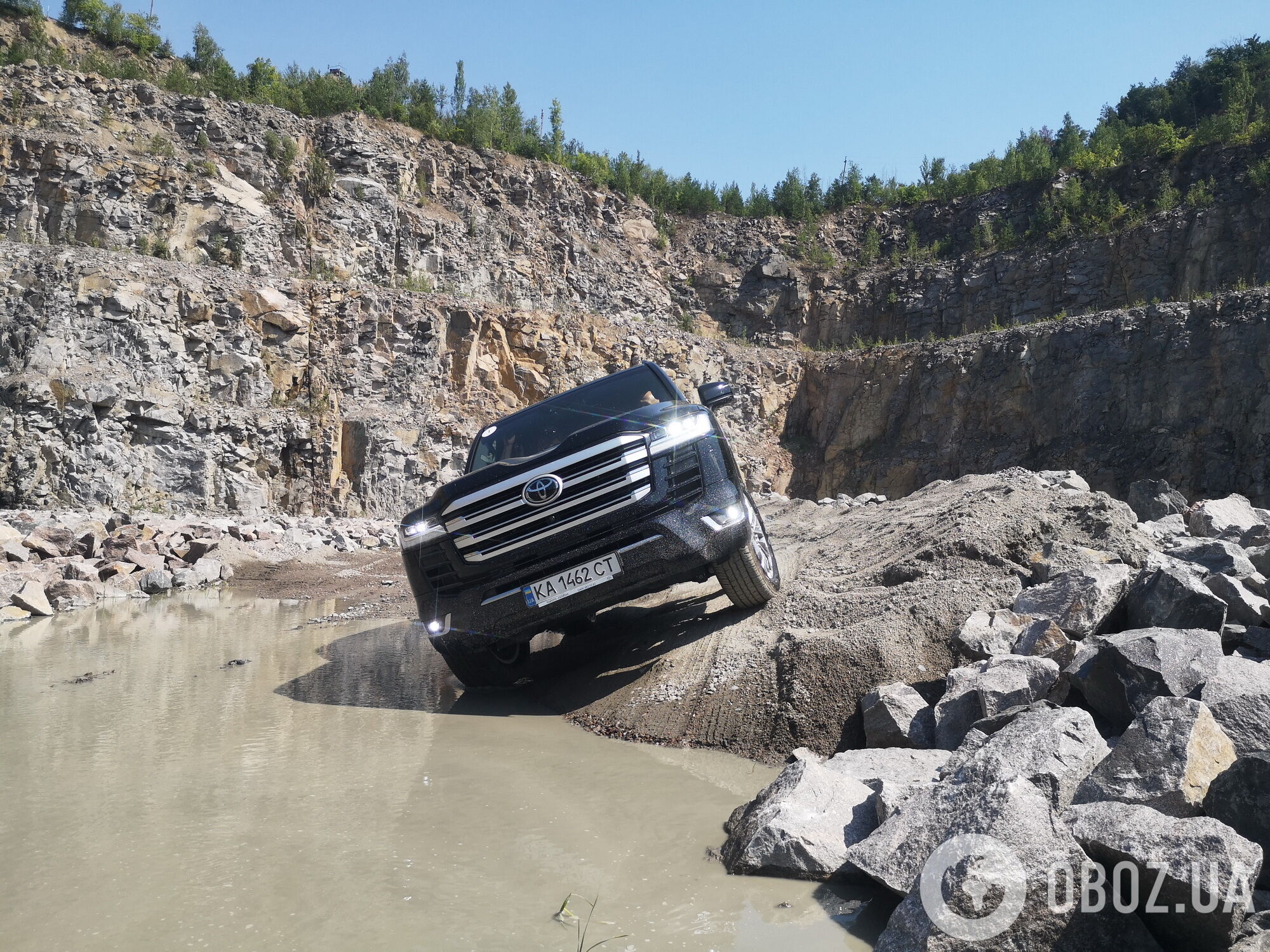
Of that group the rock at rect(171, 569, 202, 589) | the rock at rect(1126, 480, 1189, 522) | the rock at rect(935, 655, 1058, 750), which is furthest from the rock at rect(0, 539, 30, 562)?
the rock at rect(1126, 480, 1189, 522)

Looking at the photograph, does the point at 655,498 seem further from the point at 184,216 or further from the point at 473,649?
the point at 184,216

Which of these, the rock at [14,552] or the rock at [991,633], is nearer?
the rock at [991,633]

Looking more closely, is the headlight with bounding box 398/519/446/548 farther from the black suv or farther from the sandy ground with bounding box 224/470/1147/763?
the sandy ground with bounding box 224/470/1147/763

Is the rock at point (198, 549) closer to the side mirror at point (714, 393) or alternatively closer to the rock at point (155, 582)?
the rock at point (155, 582)

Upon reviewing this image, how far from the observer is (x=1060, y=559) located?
5.26 metres

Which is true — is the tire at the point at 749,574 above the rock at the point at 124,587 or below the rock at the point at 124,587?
above

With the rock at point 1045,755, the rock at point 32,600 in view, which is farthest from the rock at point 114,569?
the rock at point 1045,755

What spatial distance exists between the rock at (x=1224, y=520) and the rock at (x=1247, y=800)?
6387 mm

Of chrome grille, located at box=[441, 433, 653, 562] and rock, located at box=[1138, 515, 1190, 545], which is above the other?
chrome grille, located at box=[441, 433, 653, 562]

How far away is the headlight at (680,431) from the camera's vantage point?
15.4ft

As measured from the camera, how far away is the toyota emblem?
459 cm

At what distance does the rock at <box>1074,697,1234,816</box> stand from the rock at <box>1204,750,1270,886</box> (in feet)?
0.25

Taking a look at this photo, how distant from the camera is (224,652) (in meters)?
7.08

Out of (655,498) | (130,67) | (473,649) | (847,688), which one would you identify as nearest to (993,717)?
(847,688)
